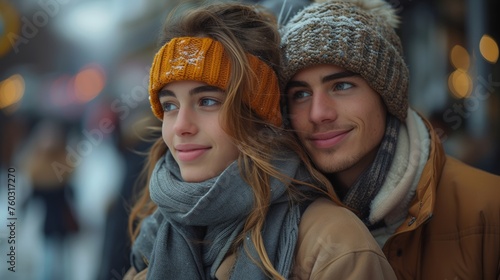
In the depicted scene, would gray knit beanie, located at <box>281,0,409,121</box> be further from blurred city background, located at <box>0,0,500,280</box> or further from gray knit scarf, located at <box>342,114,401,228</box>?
blurred city background, located at <box>0,0,500,280</box>

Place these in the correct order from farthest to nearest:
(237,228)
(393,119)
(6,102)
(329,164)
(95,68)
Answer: (95,68) → (6,102) → (393,119) → (329,164) → (237,228)

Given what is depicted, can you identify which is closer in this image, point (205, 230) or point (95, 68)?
point (205, 230)

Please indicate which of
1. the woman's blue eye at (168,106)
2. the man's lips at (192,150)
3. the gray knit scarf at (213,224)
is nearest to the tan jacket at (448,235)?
the gray knit scarf at (213,224)

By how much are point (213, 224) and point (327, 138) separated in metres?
0.54

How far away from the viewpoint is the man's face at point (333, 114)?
6.37ft

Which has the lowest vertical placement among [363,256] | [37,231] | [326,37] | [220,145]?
[37,231]

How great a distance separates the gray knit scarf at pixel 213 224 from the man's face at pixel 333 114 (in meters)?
0.16

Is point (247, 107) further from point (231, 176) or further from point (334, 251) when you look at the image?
point (334, 251)

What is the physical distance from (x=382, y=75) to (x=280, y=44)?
407mm

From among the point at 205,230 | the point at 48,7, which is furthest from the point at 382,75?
the point at 48,7

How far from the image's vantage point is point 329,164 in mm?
1972

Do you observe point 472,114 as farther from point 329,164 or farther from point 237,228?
point 237,228

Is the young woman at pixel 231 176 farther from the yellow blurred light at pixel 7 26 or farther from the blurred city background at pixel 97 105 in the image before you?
the yellow blurred light at pixel 7 26

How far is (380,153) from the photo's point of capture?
2025 mm
